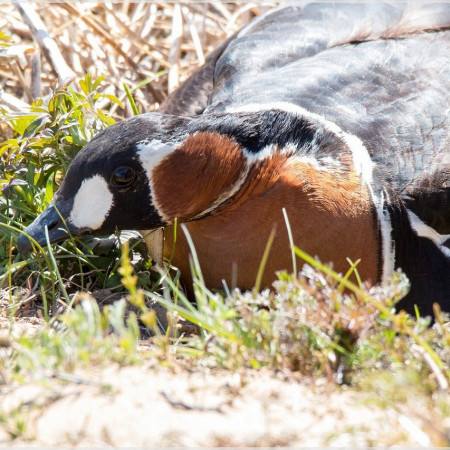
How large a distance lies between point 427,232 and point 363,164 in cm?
37

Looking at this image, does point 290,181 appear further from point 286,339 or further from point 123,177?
point 286,339

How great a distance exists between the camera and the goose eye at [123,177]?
3043 millimetres

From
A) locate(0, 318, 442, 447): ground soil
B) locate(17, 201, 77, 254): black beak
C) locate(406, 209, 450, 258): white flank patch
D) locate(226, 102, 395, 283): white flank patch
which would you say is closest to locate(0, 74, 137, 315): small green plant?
locate(17, 201, 77, 254): black beak

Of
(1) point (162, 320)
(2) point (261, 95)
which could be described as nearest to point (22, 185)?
(1) point (162, 320)

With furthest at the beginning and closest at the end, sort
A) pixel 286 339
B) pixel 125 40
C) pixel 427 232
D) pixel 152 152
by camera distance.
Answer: pixel 125 40
pixel 427 232
pixel 152 152
pixel 286 339

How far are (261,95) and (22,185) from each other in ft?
3.55

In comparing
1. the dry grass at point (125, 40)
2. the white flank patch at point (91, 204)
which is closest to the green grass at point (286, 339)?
the white flank patch at point (91, 204)

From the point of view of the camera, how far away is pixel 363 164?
10.6 feet

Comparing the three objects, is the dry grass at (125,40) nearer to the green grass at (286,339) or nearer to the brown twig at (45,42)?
the brown twig at (45,42)

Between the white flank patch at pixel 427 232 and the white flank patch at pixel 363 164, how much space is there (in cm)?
12

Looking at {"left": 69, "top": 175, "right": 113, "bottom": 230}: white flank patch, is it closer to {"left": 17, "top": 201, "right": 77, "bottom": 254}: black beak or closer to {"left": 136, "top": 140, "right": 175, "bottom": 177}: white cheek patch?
{"left": 17, "top": 201, "right": 77, "bottom": 254}: black beak

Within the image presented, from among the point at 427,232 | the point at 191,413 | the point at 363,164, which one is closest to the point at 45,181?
the point at 363,164

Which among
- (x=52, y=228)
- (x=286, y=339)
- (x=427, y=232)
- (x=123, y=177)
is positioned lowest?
(x=427, y=232)

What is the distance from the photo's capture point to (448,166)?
327 cm
